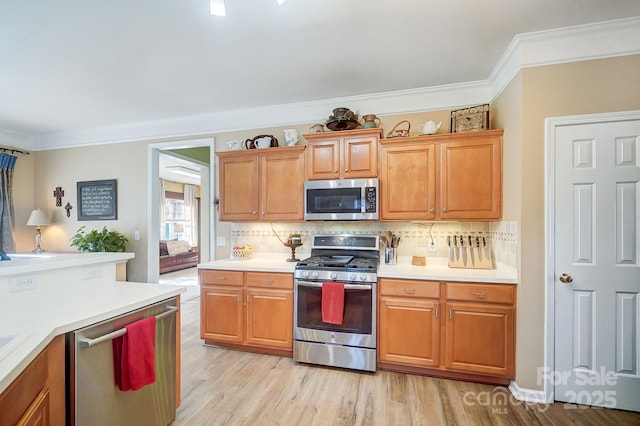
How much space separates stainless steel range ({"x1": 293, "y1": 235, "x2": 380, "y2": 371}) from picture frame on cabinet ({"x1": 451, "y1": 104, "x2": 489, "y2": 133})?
1502 millimetres

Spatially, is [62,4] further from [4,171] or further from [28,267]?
[4,171]

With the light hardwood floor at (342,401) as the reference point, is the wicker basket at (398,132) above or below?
above

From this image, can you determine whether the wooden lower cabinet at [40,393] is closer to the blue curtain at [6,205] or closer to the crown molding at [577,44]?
the crown molding at [577,44]

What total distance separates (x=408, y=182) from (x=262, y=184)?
1.55 meters

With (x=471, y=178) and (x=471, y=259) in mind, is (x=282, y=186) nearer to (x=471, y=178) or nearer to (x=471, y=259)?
(x=471, y=178)

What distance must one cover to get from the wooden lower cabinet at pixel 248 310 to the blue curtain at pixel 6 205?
363cm

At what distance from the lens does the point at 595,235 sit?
2.04 meters

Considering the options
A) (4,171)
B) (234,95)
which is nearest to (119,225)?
(4,171)

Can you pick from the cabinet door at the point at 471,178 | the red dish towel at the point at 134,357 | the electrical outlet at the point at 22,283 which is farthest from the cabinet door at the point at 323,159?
the electrical outlet at the point at 22,283

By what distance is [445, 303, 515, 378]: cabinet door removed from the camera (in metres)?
2.23

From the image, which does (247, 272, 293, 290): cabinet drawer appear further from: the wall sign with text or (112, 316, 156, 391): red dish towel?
the wall sign with text

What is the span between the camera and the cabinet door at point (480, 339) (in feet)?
7.30

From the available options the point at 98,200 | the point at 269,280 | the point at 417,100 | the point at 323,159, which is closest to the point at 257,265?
the point at 269,280

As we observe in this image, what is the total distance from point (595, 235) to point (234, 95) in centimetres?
342
